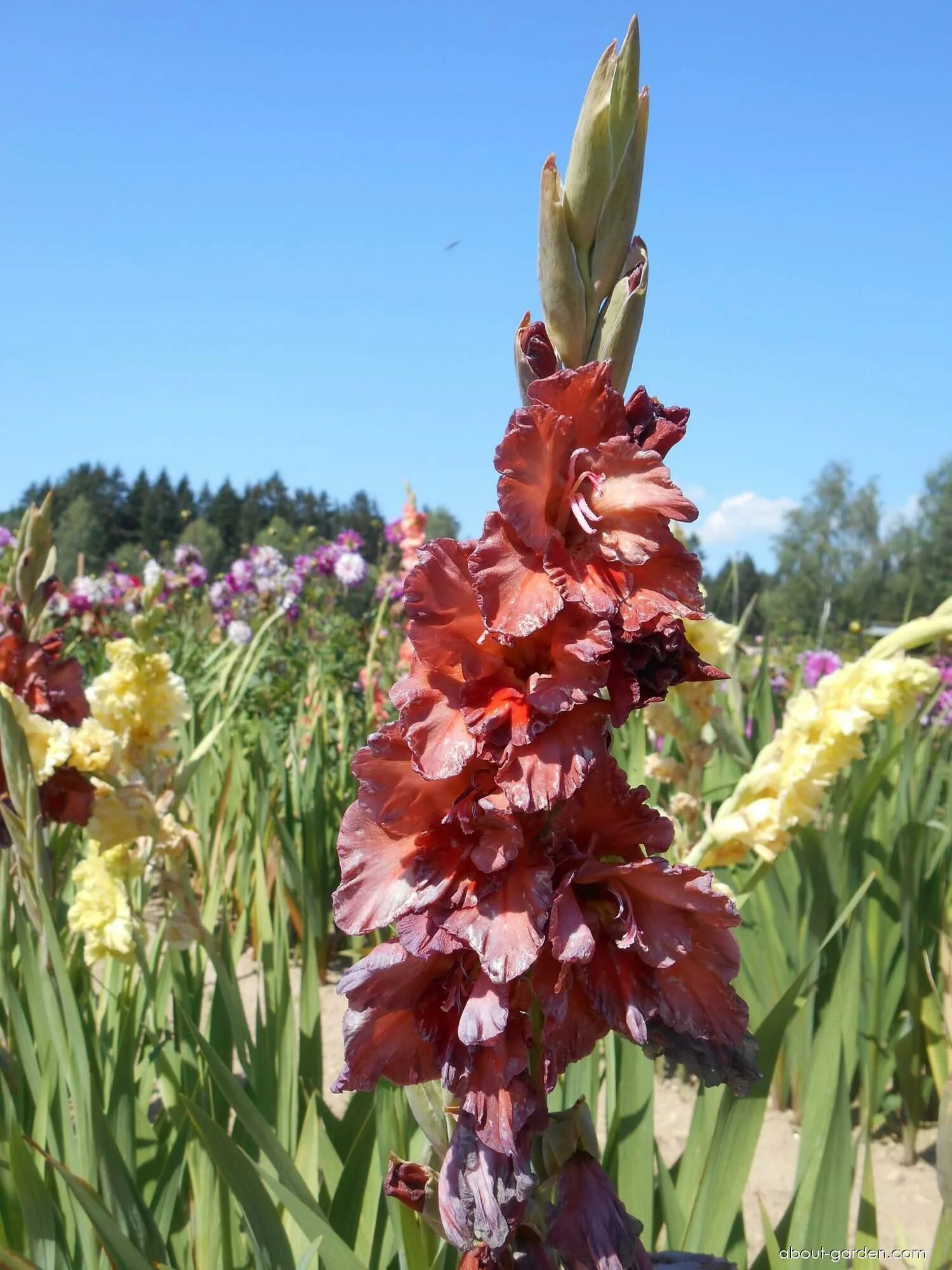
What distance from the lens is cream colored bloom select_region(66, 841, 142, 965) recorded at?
179 cm

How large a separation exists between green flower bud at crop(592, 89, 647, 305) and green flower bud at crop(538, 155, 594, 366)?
0.07 ft

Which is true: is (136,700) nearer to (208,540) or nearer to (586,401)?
(586,401)

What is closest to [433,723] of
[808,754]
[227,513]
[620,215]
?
[620,215]

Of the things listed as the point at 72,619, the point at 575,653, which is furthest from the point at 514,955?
the point at 72,619

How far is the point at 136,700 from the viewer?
1.80 metres

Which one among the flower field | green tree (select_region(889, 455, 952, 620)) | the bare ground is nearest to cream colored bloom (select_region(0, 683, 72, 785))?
the flower field

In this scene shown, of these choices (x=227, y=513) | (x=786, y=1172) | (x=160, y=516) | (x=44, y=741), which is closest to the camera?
(x=44, y=741)

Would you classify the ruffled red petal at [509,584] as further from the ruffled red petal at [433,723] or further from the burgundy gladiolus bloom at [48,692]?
the burgundy gladiolus bloom at [48,692]

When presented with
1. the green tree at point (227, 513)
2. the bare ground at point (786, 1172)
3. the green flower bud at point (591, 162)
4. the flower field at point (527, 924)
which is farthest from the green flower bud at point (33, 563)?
the green tree at point (227, 513)

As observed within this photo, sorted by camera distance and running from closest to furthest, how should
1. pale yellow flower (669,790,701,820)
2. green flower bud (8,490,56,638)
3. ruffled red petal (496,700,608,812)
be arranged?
ruffled red petal (496,700,608,812), green flower bud (8,490,56,638), pale yellow flower (669,790,701,820)

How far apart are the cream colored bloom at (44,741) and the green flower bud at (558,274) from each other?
134 cm

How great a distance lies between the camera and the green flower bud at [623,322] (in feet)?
2.38

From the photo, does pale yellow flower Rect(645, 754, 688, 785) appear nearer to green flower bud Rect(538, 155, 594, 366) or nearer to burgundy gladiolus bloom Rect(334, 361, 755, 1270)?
burgundy gladiolus bloom Rect(334, 361, 755, 1270)

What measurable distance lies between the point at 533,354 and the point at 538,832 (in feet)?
1.22
